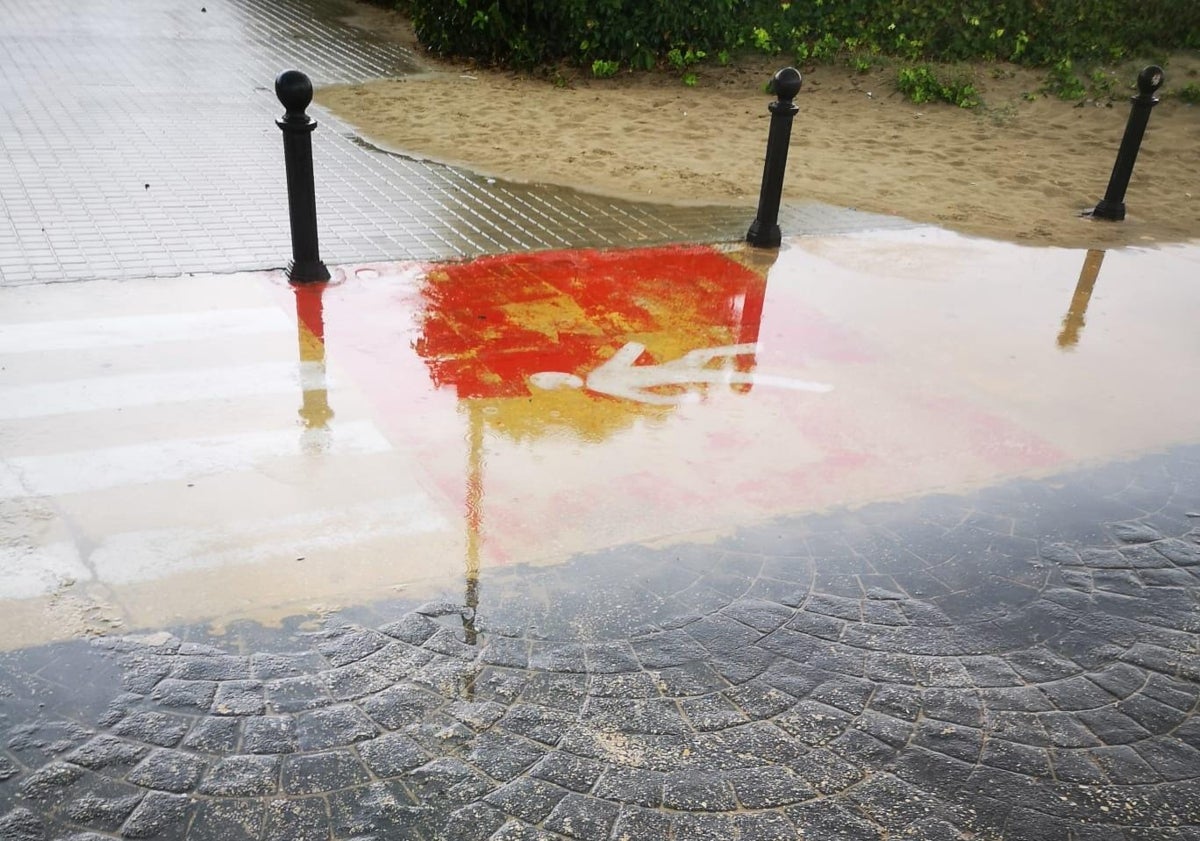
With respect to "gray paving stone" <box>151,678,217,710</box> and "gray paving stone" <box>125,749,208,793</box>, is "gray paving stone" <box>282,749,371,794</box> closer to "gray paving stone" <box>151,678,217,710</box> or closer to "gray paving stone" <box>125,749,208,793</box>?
"gray paving stone" <box>125,749,208,793</box>

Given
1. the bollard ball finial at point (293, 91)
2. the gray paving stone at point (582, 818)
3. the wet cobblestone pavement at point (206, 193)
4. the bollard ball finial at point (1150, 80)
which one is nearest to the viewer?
the gray paving stone at point (582, 818)

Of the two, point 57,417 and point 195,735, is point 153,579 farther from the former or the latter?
point 57,417

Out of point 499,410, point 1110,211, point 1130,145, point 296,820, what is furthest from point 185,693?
point 1130,145

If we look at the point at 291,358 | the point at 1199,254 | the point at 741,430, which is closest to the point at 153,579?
the point at 291,358

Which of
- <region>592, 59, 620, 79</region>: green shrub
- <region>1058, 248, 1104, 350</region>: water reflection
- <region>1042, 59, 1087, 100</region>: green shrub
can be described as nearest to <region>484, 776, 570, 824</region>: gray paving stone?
<region>1058, 248, 1104, 350</region>: water reflection

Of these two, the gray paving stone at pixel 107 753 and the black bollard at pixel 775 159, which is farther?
the black bollard at pixel 775 159

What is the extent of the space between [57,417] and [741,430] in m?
3.47

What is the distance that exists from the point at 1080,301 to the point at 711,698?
18.6ft

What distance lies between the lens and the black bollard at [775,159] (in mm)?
8219

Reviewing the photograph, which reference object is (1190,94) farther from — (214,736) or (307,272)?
(214,736)

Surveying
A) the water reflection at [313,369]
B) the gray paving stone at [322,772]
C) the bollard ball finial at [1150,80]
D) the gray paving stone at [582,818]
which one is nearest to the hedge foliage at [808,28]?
the bollard ball finial at [1150,80]

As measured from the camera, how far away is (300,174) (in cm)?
700

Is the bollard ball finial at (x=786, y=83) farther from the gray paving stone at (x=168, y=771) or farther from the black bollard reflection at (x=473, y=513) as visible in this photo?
the gray paving stone at (x=168, y=771)

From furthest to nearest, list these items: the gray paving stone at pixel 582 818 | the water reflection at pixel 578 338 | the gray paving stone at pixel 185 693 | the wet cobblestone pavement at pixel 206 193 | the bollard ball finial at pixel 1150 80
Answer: the bollard ball finial at pixel 1150 80
the wet cobblestone pavement at pixel 206 193
the water reflection at pixel 578 338
the gray paving stone at pixel 185 693
the gray paving stone at pixel 582 818
